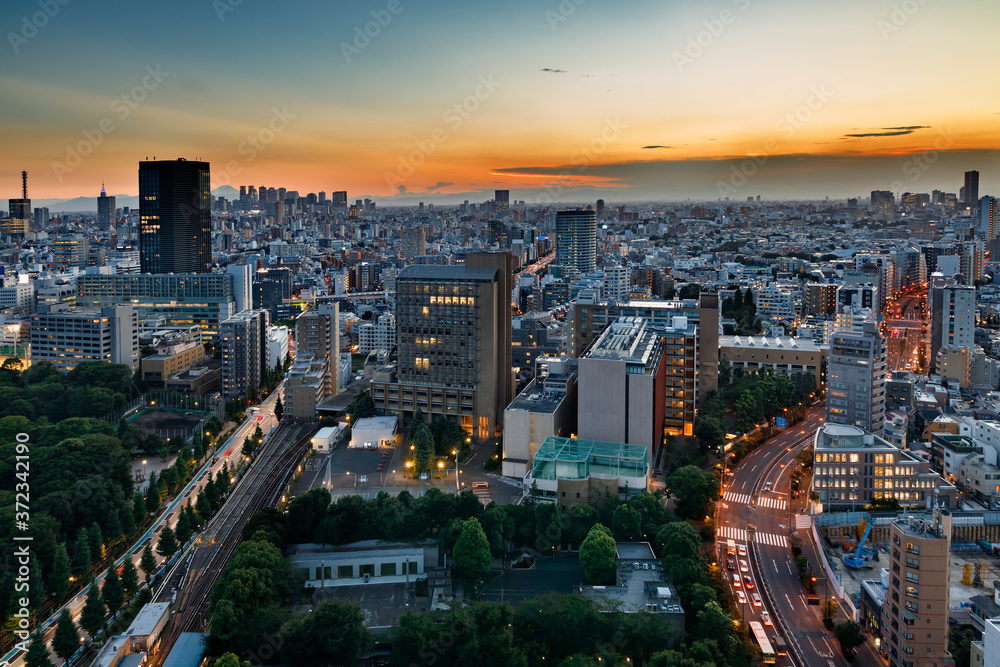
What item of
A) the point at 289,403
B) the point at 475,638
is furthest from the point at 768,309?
the point at 475,638

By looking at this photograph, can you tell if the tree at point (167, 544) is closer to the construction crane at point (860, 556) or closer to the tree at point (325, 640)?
the tree at point (325, 640)

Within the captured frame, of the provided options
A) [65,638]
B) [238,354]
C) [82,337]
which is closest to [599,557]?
[65,638]

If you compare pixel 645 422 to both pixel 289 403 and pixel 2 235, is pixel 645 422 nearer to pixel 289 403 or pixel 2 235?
pixel 289 403

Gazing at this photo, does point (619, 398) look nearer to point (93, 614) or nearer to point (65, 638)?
point (93, 614)

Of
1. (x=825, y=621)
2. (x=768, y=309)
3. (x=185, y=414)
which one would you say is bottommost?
(x=825, y=621)

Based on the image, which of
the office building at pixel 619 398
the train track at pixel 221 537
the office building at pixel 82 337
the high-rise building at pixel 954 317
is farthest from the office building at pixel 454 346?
the high-rise building at pixel 954 317

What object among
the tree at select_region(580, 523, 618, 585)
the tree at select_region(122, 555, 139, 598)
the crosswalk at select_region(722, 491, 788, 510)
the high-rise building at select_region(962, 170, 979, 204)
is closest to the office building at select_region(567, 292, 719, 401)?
the crosswalk at select_region(722, 491, 788, 510)
